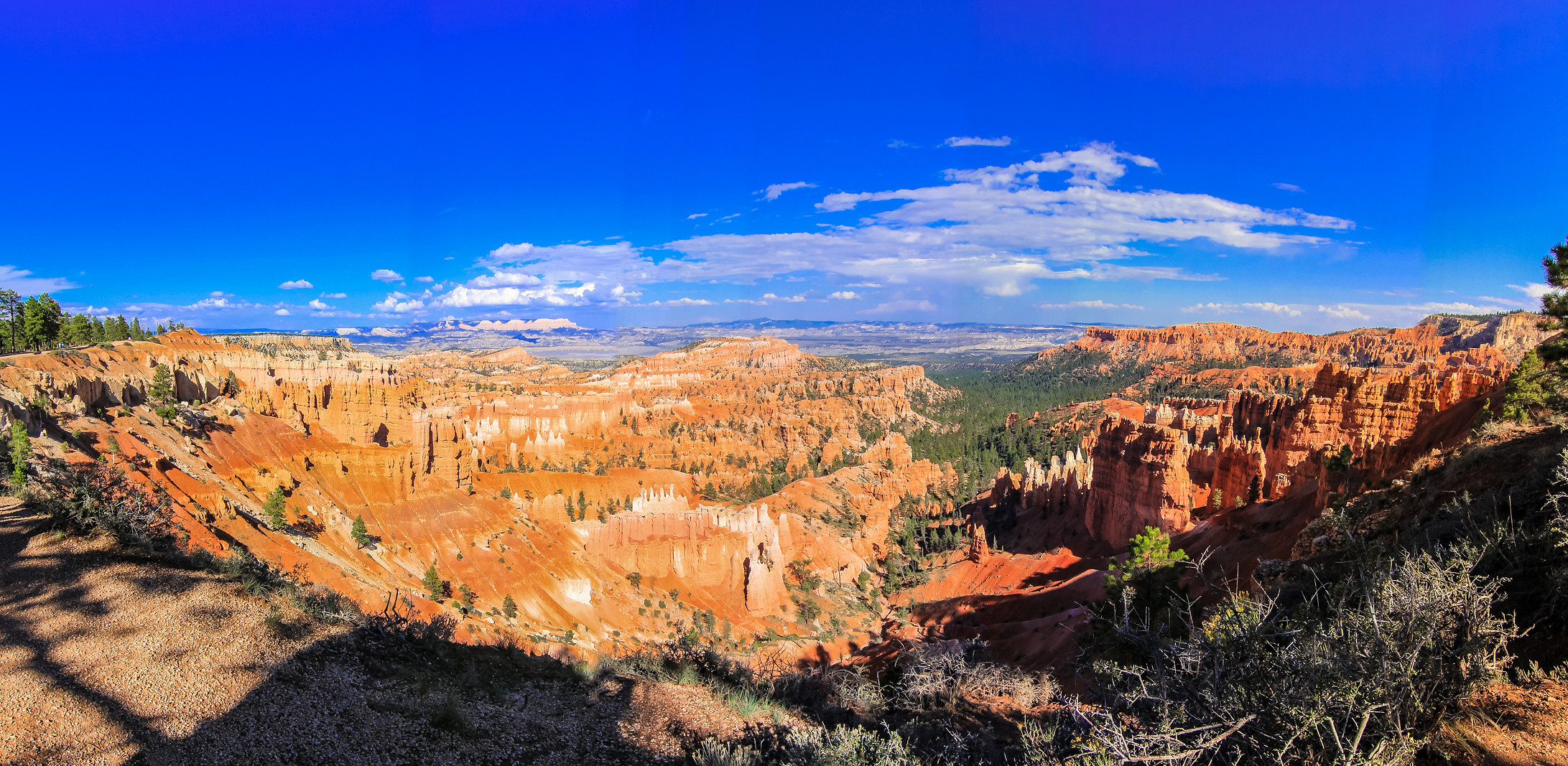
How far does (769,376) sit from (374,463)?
127088mm

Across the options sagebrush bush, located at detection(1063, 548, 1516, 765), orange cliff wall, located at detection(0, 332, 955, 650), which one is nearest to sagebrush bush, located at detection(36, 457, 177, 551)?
orange cliff wall, located at detection(0, 332, 955, 650)

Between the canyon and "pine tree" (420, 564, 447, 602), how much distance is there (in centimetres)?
38

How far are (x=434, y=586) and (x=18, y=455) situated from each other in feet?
43.6

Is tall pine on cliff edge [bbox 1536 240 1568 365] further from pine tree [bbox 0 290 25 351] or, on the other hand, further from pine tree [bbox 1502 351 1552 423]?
pine tree [bbox 0 290 25 351]

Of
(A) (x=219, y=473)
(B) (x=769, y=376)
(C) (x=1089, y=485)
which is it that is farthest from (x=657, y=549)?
(B) (x=769, y=376)

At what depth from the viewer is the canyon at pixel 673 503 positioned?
83.0 ft

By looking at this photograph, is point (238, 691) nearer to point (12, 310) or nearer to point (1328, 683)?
point (1328, 683)

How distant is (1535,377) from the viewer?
73.0 feet

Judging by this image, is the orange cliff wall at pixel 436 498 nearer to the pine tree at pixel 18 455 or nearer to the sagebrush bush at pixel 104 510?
the pine tree at pixel 18 455

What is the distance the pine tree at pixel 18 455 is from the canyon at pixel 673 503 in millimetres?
1984

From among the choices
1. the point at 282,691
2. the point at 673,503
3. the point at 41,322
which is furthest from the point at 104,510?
the point at 41,322

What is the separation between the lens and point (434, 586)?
2477 centimetres

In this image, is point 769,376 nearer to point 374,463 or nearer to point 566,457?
point 566,457

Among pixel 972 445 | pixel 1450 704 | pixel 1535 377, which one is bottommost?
pixel 972 445
